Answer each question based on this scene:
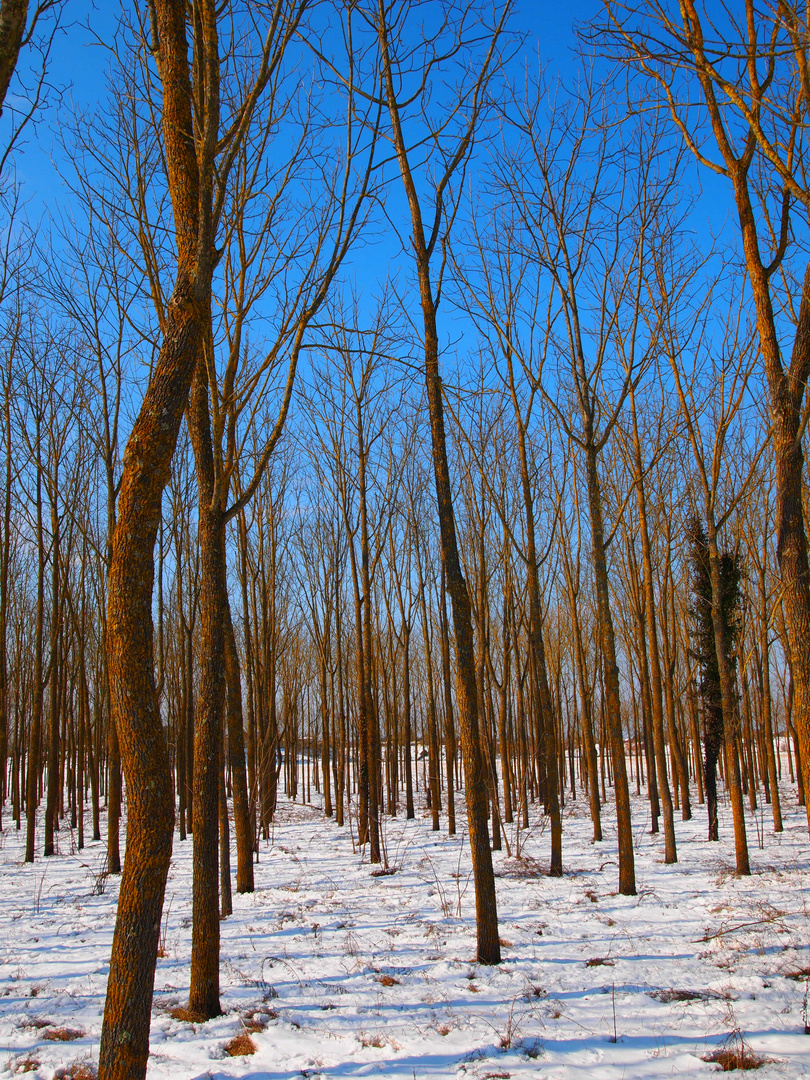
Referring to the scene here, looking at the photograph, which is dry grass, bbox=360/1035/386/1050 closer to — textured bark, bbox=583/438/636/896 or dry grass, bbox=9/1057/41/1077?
dry grass, bbox=9/1057/41/1077

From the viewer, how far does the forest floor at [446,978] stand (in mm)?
3377

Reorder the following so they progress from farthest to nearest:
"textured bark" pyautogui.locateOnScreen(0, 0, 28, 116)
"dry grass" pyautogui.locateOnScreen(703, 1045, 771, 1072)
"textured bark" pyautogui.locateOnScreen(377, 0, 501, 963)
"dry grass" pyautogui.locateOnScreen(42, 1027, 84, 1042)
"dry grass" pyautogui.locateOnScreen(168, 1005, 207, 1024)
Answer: "textured bark" pyautogui.locateOnScreen(377, 0, 501, 963), "dry grass" pyautogui.locateOnScreen(168, 1005, 207, 1024), "dry grass" pyautogui.locateOnScreen(42, 1027, 84, 1042), "dry grass" pyautogui.locateOnScreen(703, 1045, 771, 1072), "textured bark" pyautogui.locateOnScreen(0, 0, 28, 116)

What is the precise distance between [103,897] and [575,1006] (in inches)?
255

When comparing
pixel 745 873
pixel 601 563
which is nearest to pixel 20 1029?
pixel 601 563

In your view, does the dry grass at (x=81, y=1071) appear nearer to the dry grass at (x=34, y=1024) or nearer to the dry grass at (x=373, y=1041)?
the dry grass at (x=34, y=1024)

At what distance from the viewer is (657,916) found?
20.2 feet

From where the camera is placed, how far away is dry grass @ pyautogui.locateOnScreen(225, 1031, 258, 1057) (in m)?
3.49

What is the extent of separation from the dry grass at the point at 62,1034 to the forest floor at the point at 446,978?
11 millimetres

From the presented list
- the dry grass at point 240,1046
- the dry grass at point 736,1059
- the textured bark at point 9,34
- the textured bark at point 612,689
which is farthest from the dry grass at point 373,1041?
the textured bark at point 9,34

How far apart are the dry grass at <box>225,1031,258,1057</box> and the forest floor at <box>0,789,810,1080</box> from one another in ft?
0.05

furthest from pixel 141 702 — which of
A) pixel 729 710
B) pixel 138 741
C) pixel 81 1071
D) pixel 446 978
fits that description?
pixel 729 710

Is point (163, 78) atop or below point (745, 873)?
atop

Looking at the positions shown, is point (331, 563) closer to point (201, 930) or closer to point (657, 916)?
point (657, 916)

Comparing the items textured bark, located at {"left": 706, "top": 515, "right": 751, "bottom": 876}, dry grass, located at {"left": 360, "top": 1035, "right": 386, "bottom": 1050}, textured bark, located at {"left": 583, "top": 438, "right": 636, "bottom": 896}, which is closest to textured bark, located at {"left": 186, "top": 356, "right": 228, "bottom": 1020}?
dry grass, located at {"left": 360, "top": 1035, "right": 386, "bottom": 1050}
